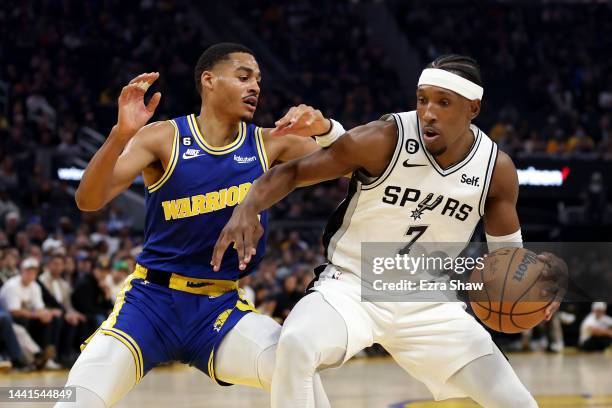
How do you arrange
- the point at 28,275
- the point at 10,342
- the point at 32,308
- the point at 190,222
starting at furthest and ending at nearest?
the point at 32,308, the point at 28,275, the point at 10,342, the point at 190,222

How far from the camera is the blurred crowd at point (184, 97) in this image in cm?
1333

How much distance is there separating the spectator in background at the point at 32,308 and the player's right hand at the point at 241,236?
848 cm

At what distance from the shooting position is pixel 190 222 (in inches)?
206

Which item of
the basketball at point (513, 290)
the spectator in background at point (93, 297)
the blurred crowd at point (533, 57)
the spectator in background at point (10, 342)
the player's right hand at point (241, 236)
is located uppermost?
the blurred crowd at point (533, 57)

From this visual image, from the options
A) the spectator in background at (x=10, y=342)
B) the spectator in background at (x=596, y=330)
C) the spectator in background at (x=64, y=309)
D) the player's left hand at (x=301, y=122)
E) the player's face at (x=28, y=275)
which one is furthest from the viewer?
the spectator in background at (x=596, y=330)

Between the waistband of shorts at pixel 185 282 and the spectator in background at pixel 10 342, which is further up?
the waistband of shorts at pixel 185 282

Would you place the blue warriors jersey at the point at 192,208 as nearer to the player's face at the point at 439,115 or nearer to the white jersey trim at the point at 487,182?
the player's face at the point at 439,115

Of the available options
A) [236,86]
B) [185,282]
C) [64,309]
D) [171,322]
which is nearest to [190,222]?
[185,282]

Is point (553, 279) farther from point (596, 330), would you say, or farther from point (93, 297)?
point (596, 330)

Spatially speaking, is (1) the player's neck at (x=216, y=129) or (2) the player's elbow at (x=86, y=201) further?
(1) the player's neck at (x=216, y=129)

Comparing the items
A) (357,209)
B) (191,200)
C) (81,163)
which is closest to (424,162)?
(357,209)

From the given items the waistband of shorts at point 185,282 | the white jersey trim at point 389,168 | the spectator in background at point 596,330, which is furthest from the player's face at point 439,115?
the spectator in background at point 596,330

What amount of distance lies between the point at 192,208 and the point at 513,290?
1750 mm

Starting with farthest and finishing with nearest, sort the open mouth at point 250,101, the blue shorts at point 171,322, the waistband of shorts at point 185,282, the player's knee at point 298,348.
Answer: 1. the open mouth at point 250,101
2. the waistband of shorts at point 185,282
3. the blue shorts at point 171,322
4. the player's knee at point 298,348
